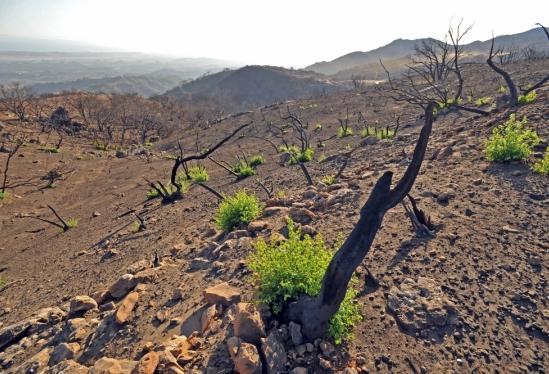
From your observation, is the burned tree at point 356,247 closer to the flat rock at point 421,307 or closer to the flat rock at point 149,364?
the flat rock at point 421,307

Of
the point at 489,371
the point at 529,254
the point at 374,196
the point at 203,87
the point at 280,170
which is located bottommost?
the point at 203,87

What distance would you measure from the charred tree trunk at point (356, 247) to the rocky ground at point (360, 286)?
0.28m

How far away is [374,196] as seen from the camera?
3.60 metres

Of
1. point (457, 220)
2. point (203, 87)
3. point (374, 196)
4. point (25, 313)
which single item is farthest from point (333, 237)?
point (203, 87)

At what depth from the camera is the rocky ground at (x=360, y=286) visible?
12.2 feet

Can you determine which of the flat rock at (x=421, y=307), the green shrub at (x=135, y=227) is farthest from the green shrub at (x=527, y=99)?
the green shrub at (x=135, y=227)

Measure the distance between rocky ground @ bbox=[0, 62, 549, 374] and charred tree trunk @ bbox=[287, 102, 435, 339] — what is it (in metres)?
A: 0.28

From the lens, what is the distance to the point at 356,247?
3615 millimetres

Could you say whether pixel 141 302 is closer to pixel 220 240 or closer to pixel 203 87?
pixel 220 240

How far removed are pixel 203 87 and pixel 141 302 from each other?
122 metres

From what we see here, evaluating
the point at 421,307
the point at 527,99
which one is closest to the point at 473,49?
the point at 527,99

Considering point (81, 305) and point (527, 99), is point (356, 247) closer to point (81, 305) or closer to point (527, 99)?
point (81, 305)

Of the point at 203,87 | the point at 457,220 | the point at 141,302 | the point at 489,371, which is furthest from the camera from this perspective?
the point at 203,87

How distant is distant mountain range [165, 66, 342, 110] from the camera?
89225mm
